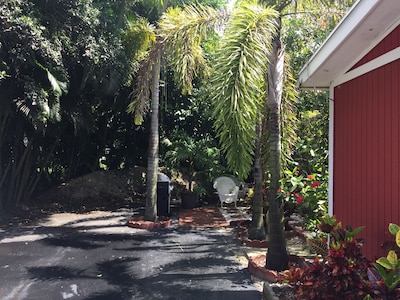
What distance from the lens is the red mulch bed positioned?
30.9ft

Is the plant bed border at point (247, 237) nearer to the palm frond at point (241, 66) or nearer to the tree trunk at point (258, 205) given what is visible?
the tree trunk at point (258, 205)

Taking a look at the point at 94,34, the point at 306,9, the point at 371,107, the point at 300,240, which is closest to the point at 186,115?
the point at 94,34

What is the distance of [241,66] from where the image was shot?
13.2 feet

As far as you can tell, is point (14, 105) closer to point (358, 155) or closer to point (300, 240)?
point (300, 240)

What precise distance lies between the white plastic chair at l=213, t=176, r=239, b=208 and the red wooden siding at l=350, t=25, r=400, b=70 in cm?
807

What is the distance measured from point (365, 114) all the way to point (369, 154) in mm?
413

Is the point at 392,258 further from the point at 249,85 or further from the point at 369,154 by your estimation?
the point at 249,85

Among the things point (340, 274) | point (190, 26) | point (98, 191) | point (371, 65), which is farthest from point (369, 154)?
point (98, 191)

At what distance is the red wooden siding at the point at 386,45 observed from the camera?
322 centimetres

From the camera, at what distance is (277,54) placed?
5.24 metres

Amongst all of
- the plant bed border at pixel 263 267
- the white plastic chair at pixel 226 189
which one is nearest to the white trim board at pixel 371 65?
the plant bed border at pixel 263 267

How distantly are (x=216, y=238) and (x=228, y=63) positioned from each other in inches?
185

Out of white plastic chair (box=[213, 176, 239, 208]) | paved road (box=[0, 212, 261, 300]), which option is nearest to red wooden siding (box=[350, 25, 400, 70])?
paved road (box=[0, 212, 261, 300])

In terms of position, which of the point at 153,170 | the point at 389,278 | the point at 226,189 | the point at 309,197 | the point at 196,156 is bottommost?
the point at 389,278
